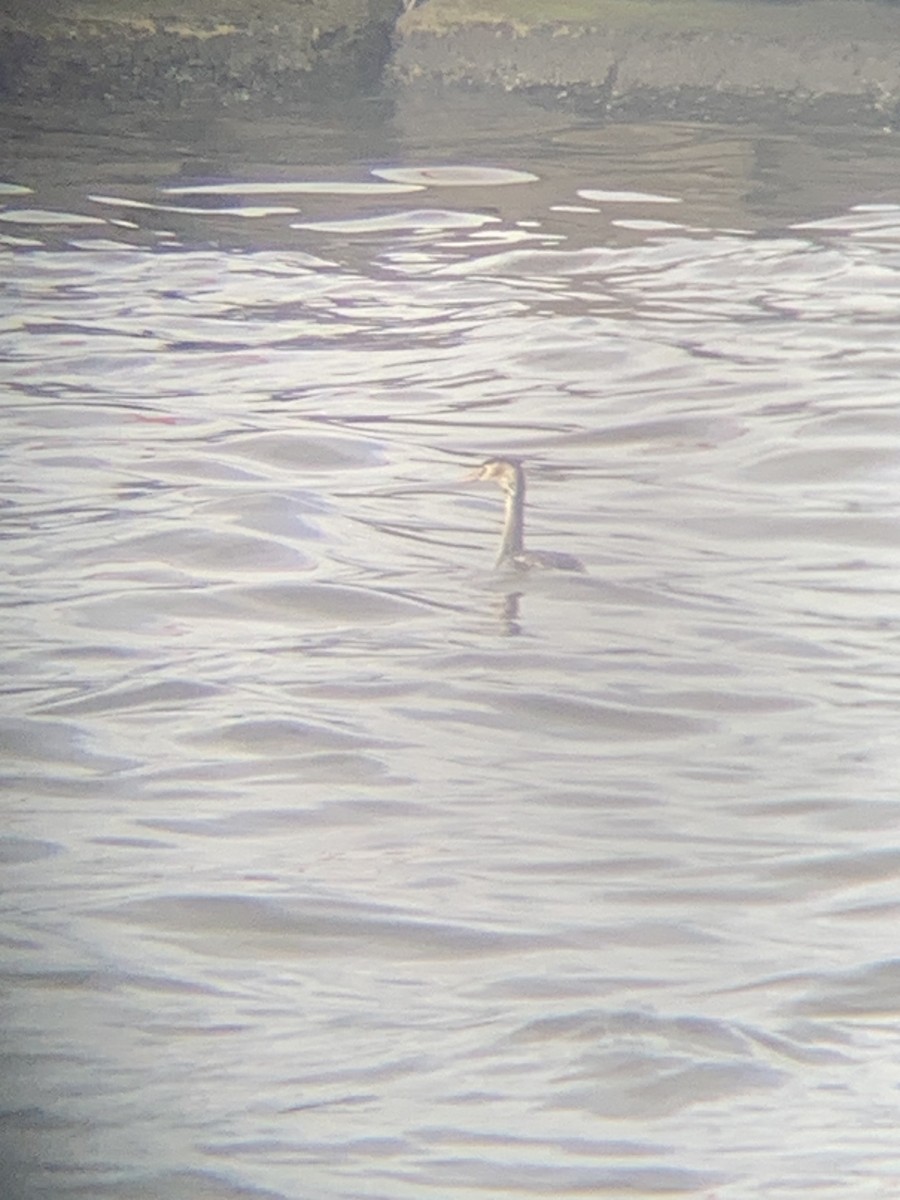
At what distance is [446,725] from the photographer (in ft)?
3.32

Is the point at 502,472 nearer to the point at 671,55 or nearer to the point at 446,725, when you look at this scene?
the point at 446,725

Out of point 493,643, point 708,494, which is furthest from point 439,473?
point 493,643

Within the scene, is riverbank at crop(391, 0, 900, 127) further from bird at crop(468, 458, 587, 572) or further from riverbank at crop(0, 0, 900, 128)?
bird at crop(468, 458, 587, 572)

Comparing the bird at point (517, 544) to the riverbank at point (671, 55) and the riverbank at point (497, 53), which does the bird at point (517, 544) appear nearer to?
the riverbank at point (497, 53)

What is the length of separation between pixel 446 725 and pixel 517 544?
23 centimetres

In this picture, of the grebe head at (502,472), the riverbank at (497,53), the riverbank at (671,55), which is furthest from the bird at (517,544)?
the riverbank at (671,55)

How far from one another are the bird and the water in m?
0.02

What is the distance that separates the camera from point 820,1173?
636mm

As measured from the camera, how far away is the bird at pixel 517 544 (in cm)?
121

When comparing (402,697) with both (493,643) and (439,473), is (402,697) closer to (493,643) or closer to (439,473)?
(493,643)

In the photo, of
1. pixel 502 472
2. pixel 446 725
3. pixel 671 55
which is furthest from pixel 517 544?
pixel 671 55

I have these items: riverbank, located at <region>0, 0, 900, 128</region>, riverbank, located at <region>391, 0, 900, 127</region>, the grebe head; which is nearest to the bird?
the grebe head

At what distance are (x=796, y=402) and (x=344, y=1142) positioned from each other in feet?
3.26

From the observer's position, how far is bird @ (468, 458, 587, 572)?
1206mm
